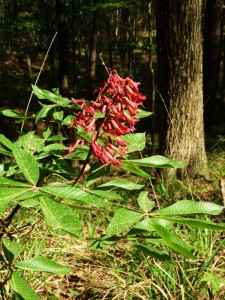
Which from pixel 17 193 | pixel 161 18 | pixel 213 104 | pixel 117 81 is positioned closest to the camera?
pixel 17 193

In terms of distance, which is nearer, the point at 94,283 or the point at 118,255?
the point at 94,283

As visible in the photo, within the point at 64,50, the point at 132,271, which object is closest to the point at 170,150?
the point at 132,271

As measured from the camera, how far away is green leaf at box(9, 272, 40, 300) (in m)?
1.08

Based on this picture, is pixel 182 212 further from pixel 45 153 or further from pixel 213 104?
pixel 213 104

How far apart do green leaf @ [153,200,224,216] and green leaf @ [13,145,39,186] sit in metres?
0.40

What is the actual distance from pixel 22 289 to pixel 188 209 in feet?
2.03

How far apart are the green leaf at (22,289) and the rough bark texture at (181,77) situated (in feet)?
10.2

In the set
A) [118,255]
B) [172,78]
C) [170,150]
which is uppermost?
[172,78]

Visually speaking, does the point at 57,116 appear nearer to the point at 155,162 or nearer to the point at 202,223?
the point at 155,162

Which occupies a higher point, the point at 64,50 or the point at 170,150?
the point at 64,50

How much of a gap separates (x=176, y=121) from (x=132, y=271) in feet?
7.83

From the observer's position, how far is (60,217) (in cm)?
88

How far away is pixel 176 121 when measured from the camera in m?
4.10

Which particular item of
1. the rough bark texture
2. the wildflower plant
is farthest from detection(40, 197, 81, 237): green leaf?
the rough bark texture
